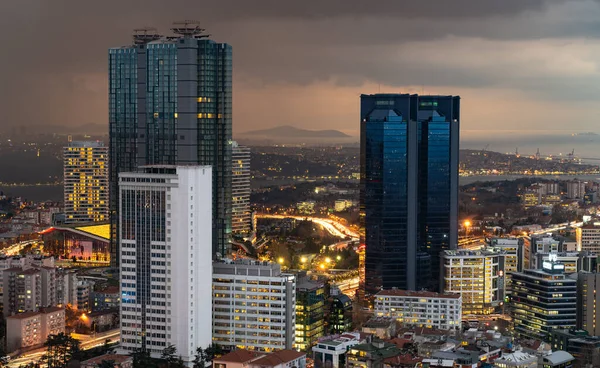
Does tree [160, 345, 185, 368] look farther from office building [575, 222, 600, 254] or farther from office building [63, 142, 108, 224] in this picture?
office building [63, 142, 108, 224]

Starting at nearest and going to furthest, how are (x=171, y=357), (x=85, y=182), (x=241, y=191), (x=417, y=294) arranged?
(x=171, y=357) → (x=417, y=294) → (x=241, y=191) → (x=85, y=182)

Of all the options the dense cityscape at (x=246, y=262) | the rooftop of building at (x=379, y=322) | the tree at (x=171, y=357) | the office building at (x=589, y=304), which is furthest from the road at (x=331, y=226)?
the tree at (x=171, y=357)

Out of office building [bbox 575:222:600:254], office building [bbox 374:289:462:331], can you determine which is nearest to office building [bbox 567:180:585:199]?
office building [bbox 575:222:600:254]

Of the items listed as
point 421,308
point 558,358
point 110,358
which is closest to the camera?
point 110,358

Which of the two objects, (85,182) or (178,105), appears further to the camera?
(85,182)

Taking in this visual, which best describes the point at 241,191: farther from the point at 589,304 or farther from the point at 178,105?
the point at 589,304

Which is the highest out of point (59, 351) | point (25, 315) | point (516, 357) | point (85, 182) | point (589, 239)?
point (85, 182)

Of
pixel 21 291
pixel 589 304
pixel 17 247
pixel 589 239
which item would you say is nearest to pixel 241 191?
pixel 17 247

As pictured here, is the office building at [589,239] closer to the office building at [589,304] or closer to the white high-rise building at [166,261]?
the office building at [589,304]
